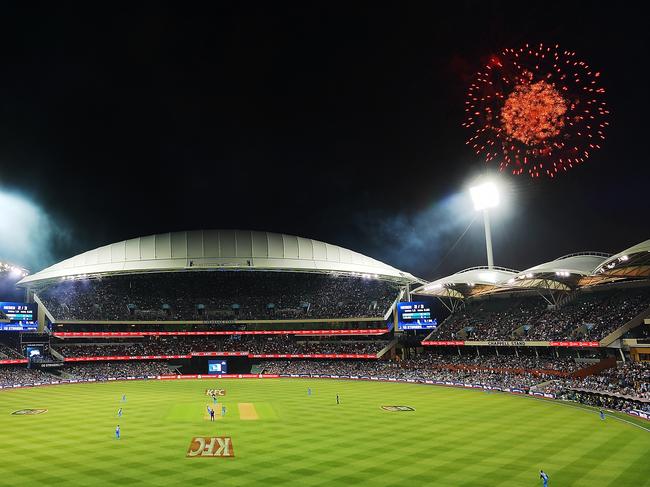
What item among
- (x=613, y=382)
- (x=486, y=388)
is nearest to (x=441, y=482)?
(x=613, y=382)

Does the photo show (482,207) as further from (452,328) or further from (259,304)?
(259,304)

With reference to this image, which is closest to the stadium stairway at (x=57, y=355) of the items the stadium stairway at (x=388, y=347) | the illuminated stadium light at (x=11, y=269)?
the illuminated stadium light at (x=11, y=269)

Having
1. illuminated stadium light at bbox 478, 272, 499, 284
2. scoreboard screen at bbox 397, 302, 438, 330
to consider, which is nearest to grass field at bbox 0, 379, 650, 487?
illuminated stadium light at bbox 478, 272, 499, 284

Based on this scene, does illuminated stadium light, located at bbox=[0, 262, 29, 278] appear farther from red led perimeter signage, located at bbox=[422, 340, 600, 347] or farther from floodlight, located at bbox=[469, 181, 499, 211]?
floodlight, located at bbox=[469, 181, 499, 211]

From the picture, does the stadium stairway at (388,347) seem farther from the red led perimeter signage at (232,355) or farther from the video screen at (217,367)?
the video screen at (217,367)

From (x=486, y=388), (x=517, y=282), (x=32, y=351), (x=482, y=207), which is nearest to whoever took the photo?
(x=486, y=388)

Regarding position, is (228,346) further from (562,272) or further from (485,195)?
(562,272)
